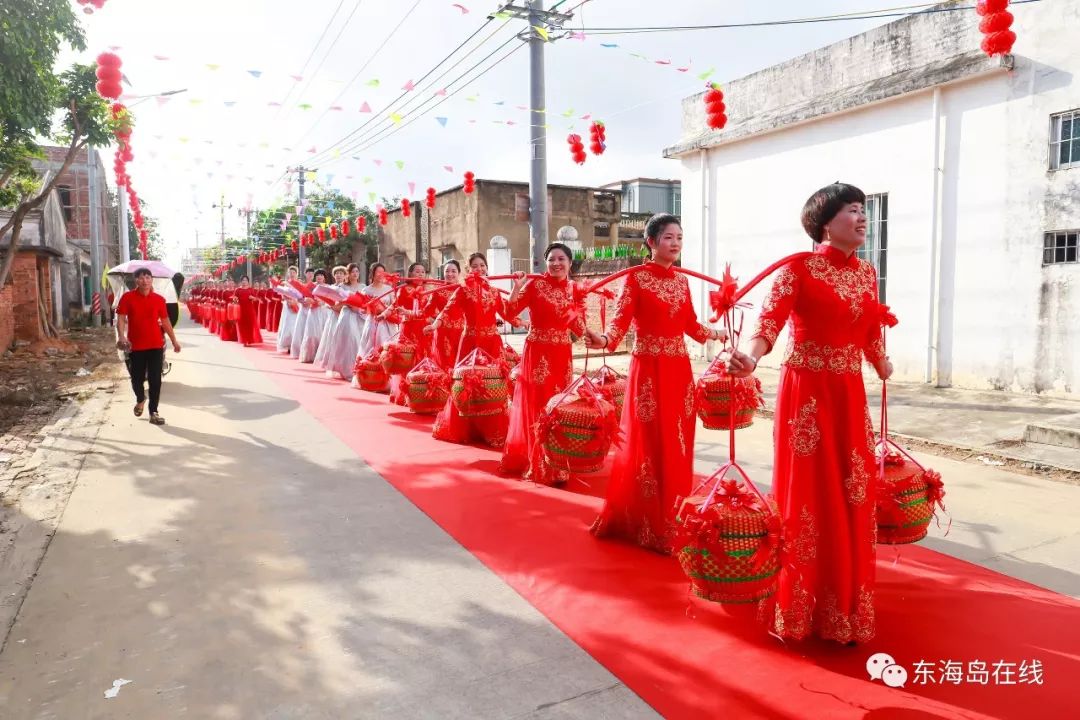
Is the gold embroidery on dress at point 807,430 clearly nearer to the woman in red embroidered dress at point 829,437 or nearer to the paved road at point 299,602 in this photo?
the woman in red embroidered dress at point 829,437

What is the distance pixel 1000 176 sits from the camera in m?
8.34

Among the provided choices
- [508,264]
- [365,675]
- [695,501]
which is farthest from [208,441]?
[508,264]

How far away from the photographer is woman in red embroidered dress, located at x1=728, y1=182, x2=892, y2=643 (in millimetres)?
2748

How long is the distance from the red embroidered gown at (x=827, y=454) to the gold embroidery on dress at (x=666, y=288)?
1061mm

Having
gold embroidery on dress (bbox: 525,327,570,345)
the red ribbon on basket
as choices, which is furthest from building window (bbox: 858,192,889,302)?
the red ribbon on basket

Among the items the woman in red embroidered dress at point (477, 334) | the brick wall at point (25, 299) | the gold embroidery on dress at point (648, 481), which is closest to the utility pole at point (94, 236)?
the brick wall at point (25, 299)

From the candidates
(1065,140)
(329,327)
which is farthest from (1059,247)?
(329,327)

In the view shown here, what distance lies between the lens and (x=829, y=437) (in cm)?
275

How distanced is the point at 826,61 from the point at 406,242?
58.4 ft

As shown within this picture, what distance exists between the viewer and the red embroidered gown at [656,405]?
3832 millimetres

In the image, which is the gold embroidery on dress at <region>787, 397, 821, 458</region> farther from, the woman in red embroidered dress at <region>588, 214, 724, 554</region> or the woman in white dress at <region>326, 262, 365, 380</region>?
the woman in white dress at <region>326, 262, 365, 380</region>

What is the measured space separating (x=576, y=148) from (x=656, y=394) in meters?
6.13

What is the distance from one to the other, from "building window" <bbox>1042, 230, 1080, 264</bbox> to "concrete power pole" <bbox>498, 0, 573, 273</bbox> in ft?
18.1

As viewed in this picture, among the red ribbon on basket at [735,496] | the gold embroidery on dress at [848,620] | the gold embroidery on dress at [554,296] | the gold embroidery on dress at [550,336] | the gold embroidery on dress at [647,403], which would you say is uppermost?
the gold embroidery on dress at [554,296]
